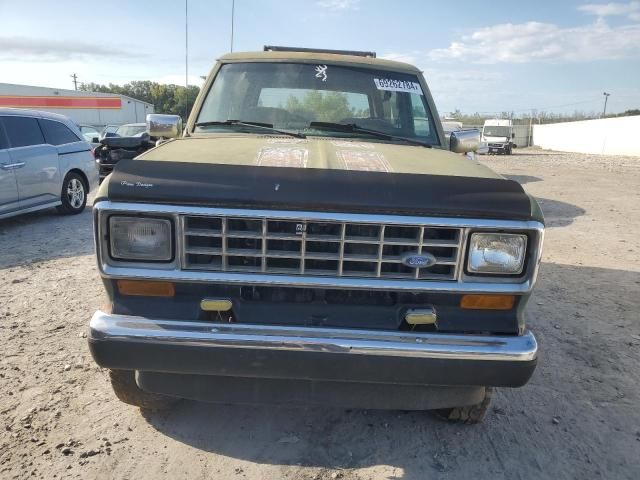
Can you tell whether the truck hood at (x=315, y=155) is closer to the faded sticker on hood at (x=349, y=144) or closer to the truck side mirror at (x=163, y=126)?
the faded sticker on hood at (x=349, y=144)

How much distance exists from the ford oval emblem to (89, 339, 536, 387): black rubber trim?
1.41 feet

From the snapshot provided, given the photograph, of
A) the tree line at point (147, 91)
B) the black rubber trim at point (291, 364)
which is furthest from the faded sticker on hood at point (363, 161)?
the tree line at point (147, 91)

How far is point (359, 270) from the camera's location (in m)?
2.42

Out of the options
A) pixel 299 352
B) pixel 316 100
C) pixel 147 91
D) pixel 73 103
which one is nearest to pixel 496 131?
pixel 73 103

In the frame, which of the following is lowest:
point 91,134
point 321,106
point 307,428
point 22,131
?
point 307,428

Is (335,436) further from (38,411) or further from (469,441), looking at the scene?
(38,411)

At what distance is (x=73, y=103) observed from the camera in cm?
3969

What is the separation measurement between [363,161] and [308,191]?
1.92 ft

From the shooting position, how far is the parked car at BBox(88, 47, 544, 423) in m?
2.24

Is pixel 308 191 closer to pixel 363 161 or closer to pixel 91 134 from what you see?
pixel 363 161

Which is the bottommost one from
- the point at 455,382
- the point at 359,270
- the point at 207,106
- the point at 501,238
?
the point at 455,382

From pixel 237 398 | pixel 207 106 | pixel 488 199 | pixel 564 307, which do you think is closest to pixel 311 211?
pixel 488 199

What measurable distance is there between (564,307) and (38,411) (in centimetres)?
462

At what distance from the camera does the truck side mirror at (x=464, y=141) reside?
3.89 m
